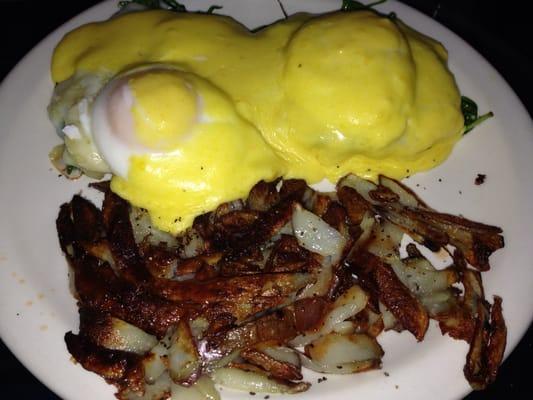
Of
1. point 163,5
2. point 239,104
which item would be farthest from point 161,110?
point 163,5

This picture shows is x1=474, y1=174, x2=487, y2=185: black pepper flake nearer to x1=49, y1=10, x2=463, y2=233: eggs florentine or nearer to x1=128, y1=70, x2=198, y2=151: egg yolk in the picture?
x1=49, y1=10, x2=463, y2=233: eggs florentine

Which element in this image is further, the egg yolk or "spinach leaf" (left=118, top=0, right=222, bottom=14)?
"spinach leaf" (left=118, top=0, right=222, bottom=14)

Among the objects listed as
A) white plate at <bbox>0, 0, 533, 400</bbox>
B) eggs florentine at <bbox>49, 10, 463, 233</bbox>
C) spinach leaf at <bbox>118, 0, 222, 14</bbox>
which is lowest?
white plate at <bbox>0, 0, 533, 400</bbox>

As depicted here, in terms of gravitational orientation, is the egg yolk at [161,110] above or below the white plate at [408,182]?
above

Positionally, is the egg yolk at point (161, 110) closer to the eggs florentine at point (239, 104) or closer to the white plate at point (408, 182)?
the eggs florentine at point (239, 104)

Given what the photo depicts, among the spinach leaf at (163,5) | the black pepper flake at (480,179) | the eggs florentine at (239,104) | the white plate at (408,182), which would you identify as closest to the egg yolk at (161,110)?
the eggs florentine at (239,104)

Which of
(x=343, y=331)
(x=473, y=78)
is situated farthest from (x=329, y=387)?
(x=473, y=78)

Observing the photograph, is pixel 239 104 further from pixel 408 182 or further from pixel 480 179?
pixel 480 179

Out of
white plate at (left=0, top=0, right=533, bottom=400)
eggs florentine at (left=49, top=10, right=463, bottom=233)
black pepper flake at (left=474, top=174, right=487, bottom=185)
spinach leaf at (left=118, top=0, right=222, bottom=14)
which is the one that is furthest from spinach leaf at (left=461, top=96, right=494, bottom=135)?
spinach leaf at (left=118, top=0, right=222, bottom=14)
